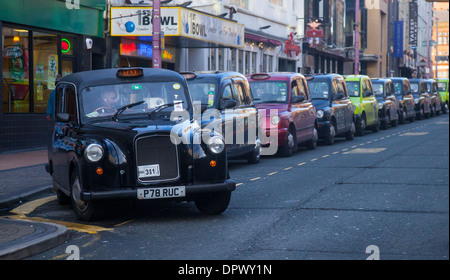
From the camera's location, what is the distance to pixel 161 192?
30.1 ft

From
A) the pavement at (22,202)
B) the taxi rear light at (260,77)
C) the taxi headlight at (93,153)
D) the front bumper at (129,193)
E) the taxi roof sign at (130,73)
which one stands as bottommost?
the pavement at (22,202)

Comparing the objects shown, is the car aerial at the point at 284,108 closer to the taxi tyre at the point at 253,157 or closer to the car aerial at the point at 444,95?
the taxi tyre at the point at 253,157

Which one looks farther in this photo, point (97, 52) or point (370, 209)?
point (97, 52)

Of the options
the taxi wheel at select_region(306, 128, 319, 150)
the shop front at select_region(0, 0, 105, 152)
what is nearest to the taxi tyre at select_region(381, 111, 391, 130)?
the taxi wheel at select_region(306, 128, 319, 150)

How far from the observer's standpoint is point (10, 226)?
8797 millimetres

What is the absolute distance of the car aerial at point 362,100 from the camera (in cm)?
2723

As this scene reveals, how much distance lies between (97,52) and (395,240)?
58.2 feet

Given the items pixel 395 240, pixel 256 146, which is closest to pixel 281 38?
pixel 256 146

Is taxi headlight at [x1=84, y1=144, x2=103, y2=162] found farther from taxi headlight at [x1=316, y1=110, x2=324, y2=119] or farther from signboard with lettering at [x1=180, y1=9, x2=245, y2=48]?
signboard with lettering at [x1=180, y1=9, x2=245, y2=48]

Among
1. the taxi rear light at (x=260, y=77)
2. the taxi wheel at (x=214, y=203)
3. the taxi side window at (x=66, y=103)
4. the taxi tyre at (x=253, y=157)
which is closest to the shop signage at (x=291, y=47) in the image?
the taxi rear light at (x=260, y=77)

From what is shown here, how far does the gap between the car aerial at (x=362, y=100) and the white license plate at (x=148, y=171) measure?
60.7ft

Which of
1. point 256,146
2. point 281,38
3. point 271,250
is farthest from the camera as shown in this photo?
point 281,38

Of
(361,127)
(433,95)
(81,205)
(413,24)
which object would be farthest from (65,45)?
(413,24)

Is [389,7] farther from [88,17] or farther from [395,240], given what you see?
[395,240]
